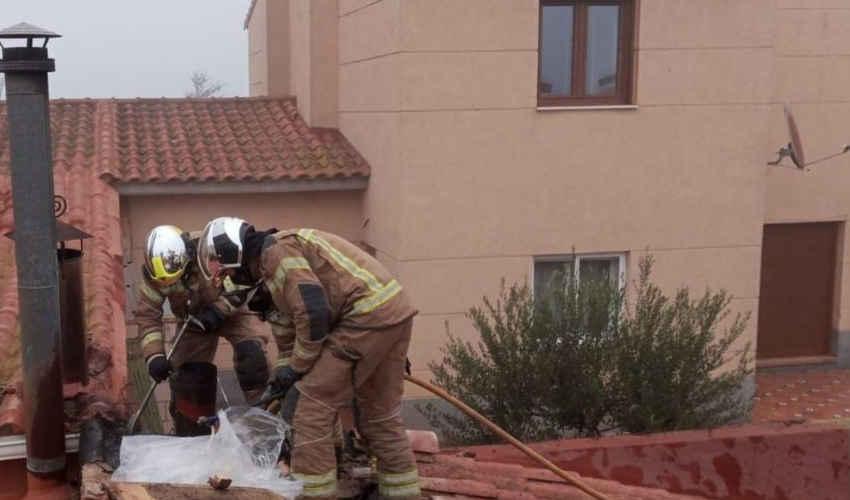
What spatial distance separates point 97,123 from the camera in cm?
1266

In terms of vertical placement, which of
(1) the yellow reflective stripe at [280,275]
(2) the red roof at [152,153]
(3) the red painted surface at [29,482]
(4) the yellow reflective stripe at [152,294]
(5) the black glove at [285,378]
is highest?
(2) the red roof at [152,153]

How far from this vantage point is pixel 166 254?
5.35 metres

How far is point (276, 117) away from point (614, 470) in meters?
8.61

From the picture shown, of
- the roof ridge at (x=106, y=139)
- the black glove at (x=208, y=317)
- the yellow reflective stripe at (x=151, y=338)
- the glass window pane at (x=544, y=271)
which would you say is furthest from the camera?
the glass window pane at (x=544, y=271)

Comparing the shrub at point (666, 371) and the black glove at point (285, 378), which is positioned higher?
the black glove at point (285, 378)

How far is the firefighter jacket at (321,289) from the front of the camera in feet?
14.6

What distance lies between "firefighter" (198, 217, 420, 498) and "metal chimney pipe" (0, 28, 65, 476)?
31.2 inches

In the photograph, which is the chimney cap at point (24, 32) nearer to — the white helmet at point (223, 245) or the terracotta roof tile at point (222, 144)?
the white helmet at point (223, 245)

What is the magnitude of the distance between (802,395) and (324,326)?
1019 cm

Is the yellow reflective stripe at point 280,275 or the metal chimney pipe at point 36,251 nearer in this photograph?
the metal chimney pipe at point 36,251

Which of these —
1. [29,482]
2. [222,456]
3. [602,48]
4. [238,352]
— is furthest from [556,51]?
[29,482]

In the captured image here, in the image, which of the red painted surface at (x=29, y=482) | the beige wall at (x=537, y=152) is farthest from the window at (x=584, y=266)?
the red painted surface at (x=29, y=482)

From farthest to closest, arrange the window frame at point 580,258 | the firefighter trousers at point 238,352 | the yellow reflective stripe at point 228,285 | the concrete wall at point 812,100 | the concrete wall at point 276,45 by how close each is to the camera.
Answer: the concrete wall at point 276,45 < the concrete wall at point 812,100 < the window frame at point 580,258 < the firefighter trousers at point 238,352 < the yellow reflective stripe at point 228,285

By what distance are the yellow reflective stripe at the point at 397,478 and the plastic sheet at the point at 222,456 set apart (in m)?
0.51
